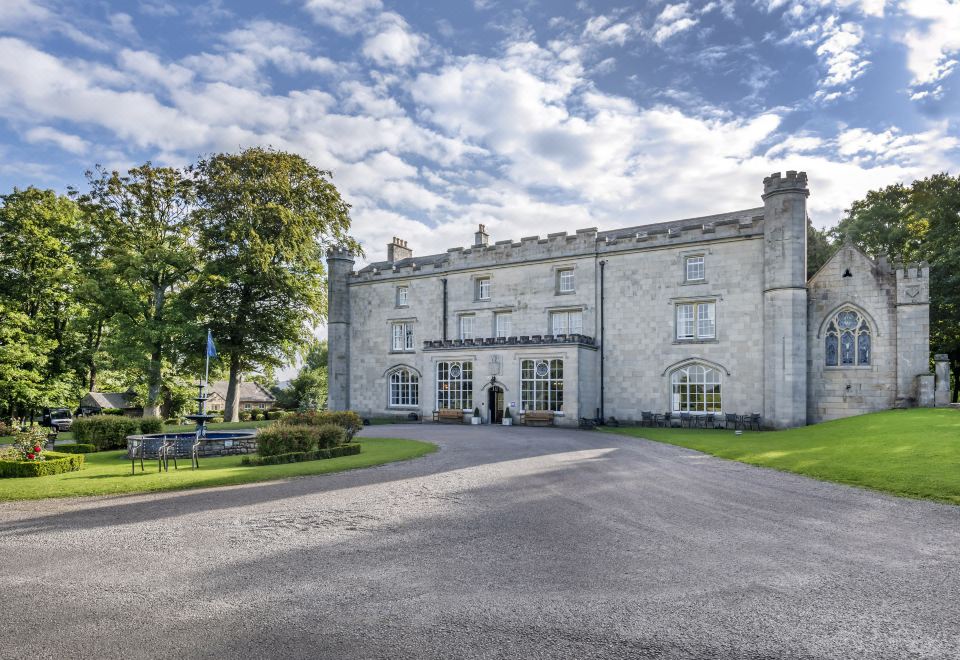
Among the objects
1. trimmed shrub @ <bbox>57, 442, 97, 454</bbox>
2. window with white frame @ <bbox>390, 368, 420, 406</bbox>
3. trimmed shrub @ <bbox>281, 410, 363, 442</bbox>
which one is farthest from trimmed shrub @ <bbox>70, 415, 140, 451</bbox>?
window with white frame @ <bbox>390, 368, 420, 406</bbox>

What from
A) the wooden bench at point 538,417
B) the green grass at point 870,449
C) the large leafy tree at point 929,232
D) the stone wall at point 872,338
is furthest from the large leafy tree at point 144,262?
the large leafy tree at point 929,232

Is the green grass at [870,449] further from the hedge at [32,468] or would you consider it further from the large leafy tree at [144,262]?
the large leafy tree at [144,262]

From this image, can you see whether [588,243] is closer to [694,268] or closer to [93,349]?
[694,268]

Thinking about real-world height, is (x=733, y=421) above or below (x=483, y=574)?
below

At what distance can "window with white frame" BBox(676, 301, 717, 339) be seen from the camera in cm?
2967

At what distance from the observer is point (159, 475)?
563 inches

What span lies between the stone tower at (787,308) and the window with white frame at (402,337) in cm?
2272

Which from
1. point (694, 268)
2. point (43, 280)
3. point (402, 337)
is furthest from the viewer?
point (402, 337)

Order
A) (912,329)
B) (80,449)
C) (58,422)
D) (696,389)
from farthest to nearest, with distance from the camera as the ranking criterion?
1. (58,422)
2. (696,389)
3. (912,329)
4. (80,449)

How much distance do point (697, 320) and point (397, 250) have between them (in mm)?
24968

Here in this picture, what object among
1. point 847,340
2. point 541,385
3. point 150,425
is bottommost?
point 150,425

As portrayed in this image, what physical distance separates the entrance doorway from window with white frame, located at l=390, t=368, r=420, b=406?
23.0 ft

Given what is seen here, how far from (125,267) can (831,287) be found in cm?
3835

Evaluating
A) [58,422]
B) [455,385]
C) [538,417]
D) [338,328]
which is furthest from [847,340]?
[58,422]
